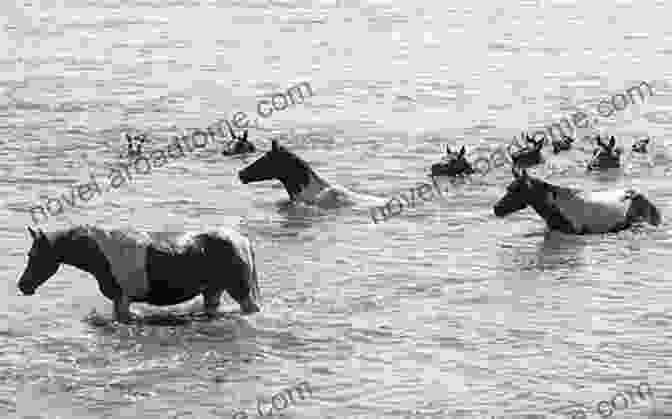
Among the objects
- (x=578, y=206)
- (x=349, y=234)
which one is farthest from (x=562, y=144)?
(x=349, y=234)

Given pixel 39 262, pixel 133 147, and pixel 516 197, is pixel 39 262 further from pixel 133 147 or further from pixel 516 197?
pixel 133 147

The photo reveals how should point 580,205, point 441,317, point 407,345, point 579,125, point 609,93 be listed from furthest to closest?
point 609,93 → point 579,125 → point 580,205 → point 441,317 → point 407,345

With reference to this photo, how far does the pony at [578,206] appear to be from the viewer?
23094mm

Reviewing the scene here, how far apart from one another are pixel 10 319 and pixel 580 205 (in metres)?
8.91

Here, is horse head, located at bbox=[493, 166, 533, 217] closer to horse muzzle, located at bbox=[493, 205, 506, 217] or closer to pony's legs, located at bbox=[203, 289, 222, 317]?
horse muzzle, located at bbox=[493, 205, 506, 217]

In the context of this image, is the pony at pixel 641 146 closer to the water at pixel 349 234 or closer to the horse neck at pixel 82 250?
the water at pixel 349 234

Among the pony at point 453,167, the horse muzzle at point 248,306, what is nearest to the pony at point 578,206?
the pony at point 453,167

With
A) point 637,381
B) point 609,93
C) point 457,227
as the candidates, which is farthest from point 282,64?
point 637,381

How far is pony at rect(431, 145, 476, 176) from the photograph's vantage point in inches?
1099

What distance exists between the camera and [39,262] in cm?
1747

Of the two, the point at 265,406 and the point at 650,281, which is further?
the point at 650,281

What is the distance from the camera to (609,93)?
38.1 meters

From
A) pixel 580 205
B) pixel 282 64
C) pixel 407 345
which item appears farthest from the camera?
pixel 282 64

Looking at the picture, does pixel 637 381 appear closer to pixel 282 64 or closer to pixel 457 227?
pixel 457 227
